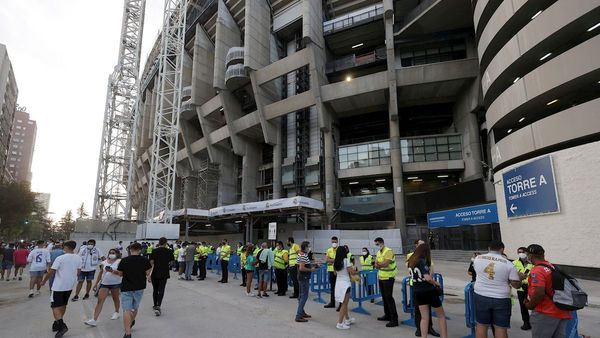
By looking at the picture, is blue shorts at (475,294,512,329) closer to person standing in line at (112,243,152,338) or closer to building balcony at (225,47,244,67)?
person standing in line at (112,243,152,338)

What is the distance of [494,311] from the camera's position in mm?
4711

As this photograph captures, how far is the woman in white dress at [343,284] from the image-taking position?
6.89 m

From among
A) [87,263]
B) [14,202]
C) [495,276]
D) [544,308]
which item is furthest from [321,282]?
[14,202]

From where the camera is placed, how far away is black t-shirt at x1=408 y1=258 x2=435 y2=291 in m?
5.69

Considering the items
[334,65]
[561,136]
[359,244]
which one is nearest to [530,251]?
[561,136]

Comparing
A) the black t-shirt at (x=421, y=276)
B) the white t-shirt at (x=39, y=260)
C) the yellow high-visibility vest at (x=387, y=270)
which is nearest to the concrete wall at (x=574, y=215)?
the yellow high-visibility vest at (x=387, y=270)

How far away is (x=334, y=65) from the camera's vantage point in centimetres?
3731

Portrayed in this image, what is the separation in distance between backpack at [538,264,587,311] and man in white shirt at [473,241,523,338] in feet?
1.45

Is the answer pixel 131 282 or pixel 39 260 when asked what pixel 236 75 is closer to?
pixel 39 260

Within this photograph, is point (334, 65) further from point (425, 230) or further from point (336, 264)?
point (336, 264)

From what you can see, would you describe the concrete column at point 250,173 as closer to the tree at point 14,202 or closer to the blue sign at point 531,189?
the tree at point 14,202

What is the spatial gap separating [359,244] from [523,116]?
14784 millimetres

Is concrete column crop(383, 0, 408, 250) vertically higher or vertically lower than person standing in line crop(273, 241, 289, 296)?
higher

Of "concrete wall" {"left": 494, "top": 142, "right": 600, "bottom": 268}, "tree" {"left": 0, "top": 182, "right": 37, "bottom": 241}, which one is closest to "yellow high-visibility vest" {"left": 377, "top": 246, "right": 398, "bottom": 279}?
"concrete wall" {"left": 494, "top": 142, "right": 600, "bottom": 268}
